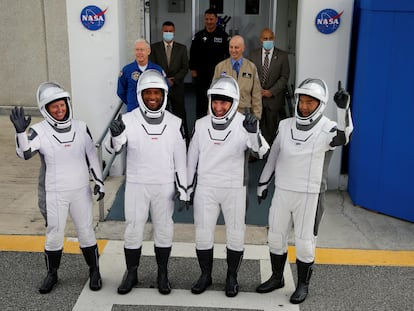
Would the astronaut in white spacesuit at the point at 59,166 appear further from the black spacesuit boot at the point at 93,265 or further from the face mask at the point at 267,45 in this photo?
the face mask at the point at 267,45

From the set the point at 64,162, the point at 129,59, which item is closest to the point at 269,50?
the point at 129,59

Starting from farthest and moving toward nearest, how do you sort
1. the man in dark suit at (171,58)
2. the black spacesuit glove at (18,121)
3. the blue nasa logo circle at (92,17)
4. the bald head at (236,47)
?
the man in dark suit at (171,58) < the blue nasa logo circle at (92,17) < the bald head at (236,47) < the black spacesuit glove at (18,121)

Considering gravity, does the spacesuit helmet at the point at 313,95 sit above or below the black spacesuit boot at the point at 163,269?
above

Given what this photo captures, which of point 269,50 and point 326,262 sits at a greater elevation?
point 269,50

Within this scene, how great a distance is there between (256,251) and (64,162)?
2294mm

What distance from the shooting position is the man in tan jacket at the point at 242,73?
725 centimetres

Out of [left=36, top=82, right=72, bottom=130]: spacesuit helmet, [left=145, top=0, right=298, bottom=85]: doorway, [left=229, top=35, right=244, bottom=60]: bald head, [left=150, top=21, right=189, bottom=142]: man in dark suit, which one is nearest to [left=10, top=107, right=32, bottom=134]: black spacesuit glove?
[left=36, top=82, right=72, bottom=130]: spacesuit helmet

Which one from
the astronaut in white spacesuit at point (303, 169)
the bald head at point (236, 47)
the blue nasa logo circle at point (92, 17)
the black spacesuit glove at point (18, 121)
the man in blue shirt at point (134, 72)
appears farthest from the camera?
the blue nasa logo circle at point (92, 17)

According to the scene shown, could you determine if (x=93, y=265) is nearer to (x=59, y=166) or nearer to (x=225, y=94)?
(x=59, y=166)

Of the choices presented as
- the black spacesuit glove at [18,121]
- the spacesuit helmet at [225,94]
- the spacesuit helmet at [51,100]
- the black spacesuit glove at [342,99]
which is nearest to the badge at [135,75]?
the spacesuit helmet at [51,100]

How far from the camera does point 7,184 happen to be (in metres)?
7.97

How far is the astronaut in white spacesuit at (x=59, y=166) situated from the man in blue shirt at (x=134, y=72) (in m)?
2.08

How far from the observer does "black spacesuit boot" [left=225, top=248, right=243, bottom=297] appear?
17.4 ft

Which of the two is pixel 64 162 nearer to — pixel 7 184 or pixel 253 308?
pixel 253 308
